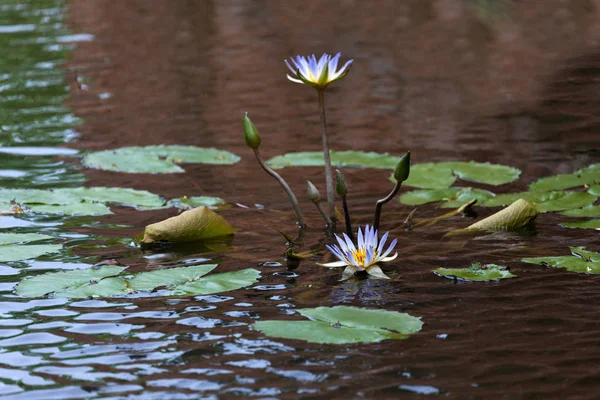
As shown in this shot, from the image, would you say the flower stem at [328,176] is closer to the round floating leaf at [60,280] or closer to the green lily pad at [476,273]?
the green lily pad at [476,273]

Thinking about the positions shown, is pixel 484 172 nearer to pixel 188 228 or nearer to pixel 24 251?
pixel 188 228

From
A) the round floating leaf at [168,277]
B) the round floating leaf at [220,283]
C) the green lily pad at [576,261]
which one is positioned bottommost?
the green lily pad at [576,261]

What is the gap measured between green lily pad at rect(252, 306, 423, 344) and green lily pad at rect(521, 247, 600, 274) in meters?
0.69

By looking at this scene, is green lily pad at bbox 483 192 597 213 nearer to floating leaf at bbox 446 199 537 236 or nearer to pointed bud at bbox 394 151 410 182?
floating leaf at bbox 446 199 537 236

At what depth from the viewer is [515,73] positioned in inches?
260

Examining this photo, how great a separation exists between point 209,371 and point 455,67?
5.46 m

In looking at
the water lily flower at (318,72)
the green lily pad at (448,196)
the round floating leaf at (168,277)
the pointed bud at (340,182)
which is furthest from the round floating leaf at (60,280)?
the green lily pad at (448,196)

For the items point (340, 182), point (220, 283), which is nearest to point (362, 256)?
point (340, 182)

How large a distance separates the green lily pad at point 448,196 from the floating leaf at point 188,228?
849 millimetres

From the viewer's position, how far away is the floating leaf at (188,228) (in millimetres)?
3047

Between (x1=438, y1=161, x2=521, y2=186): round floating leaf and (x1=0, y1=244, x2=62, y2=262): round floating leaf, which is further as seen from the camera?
(x1=438, y1=161, x2=521, y2=186): round floating leaf

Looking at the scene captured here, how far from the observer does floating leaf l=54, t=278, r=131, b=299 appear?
2.51 m

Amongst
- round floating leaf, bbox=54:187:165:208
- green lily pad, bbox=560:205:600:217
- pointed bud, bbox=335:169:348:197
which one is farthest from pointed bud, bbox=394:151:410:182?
round floating leaf, bbox=54:187:165:208

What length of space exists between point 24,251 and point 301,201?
1.27 m
